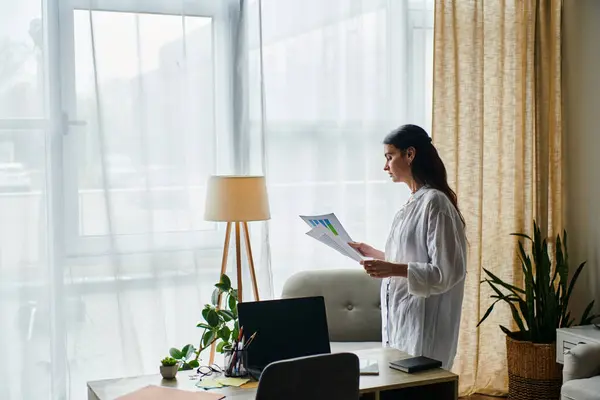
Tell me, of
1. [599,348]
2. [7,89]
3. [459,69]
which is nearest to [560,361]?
[599,348]

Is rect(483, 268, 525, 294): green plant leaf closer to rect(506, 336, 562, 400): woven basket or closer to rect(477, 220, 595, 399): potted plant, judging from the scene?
rect(477, 220, 595, 399): potted plant

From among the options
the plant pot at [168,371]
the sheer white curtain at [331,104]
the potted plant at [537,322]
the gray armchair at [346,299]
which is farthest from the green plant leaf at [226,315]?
the potted plant at [537,322]

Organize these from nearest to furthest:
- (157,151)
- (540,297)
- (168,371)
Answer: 1. (168,371)
2. (157,151)
3. (540,297)

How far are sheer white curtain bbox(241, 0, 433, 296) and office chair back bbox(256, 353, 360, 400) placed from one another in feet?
6.25

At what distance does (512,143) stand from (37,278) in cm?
273

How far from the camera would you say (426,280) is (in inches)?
123

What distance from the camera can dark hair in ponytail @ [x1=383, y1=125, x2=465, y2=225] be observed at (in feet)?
10.8

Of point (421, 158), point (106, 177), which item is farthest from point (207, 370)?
point (106, 177)

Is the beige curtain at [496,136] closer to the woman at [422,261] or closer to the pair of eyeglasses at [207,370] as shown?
the woman at [422,261]

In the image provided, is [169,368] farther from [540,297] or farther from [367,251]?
[540,297]

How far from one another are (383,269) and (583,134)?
220cm

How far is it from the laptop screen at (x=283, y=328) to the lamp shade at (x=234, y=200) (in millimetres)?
923

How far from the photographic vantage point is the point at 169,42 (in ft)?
13.0

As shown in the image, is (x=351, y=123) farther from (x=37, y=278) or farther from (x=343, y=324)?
(x=37, y=278)
